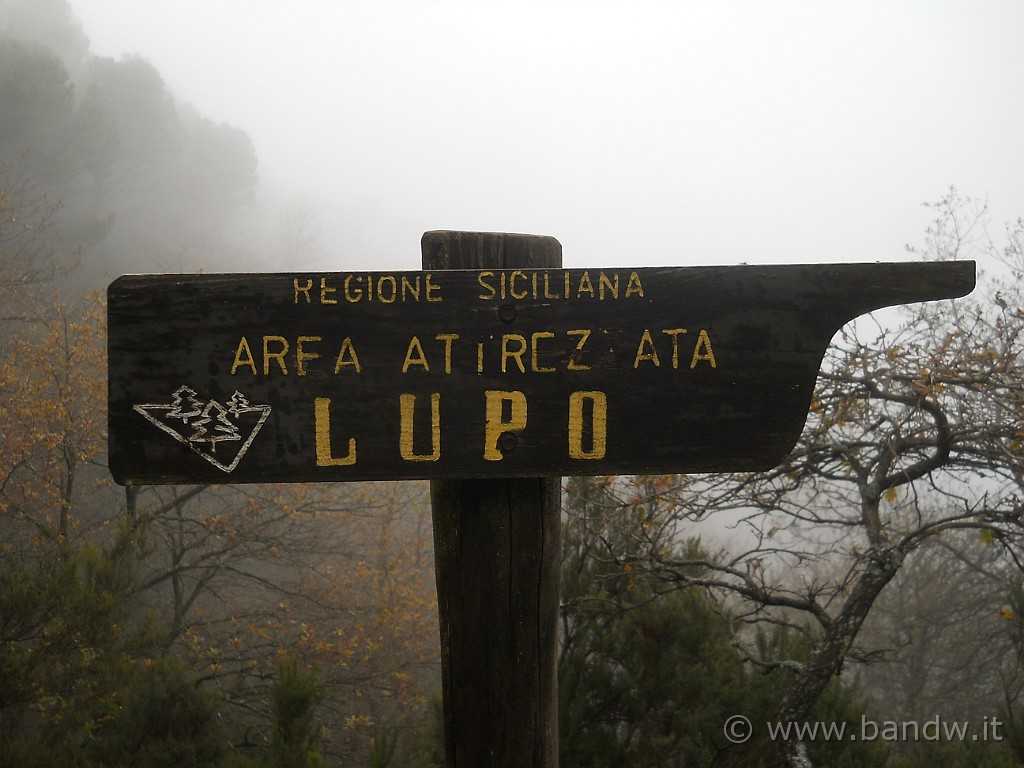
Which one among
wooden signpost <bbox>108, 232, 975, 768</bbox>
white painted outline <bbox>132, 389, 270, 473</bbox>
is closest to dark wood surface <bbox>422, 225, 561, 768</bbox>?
wooden signpost <bbox>108, 232, 975, 768</bbox>

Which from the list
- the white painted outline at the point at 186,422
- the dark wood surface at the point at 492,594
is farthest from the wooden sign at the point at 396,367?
the dark wood surface at the point at 492,594

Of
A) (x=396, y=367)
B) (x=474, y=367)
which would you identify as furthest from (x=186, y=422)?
(x=474, y=367)

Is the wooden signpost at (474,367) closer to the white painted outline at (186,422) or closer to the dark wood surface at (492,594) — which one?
the white painted outline at (186,422)

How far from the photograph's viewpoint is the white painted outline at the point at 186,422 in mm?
1252

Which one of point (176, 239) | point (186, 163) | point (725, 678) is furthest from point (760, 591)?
point (186, 163)

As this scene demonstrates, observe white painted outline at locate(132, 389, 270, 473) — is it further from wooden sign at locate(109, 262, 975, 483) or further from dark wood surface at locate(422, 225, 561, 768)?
dark wood surface at locate(422, 225, 561, 768)

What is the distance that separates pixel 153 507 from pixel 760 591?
34.8 feet

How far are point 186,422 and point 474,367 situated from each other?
508 mm

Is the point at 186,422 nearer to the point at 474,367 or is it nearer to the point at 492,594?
the point at 474,367

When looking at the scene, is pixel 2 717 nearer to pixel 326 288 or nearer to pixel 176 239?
pixel 326 288

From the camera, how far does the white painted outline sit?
4.11ft

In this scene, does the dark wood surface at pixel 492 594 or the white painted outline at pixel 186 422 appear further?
the dark wood surface at pixel 492 594

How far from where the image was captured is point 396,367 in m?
1.26

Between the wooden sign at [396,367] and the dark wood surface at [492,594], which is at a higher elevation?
the wooden sign at [396,367]
